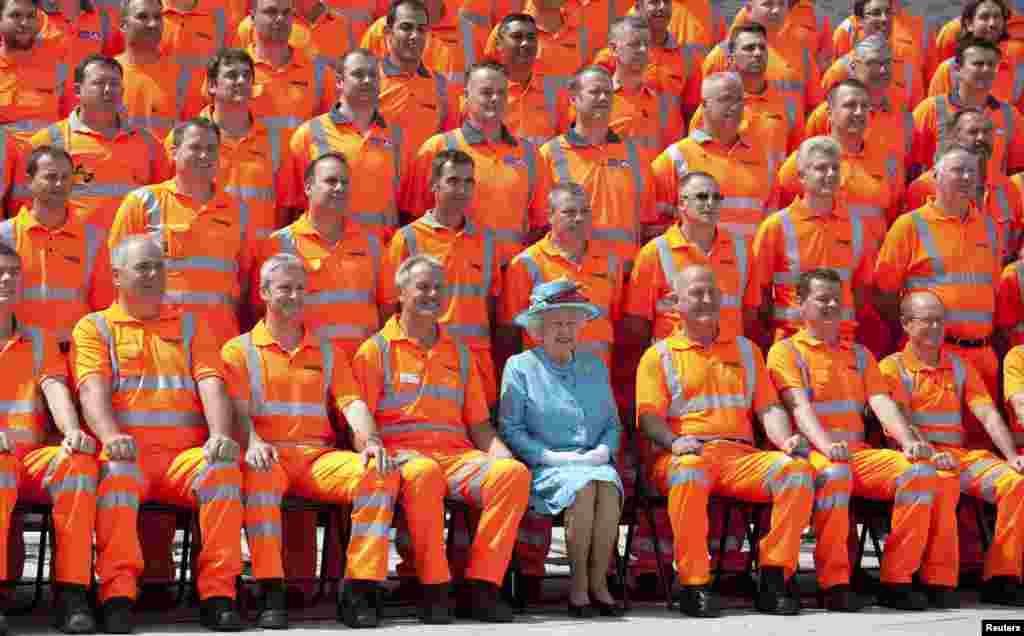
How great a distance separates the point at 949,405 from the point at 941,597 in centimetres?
103

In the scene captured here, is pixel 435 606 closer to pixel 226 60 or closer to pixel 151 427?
pixel 151 427

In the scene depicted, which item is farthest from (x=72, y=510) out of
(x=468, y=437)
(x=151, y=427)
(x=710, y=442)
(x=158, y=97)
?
(x=158, y=97)

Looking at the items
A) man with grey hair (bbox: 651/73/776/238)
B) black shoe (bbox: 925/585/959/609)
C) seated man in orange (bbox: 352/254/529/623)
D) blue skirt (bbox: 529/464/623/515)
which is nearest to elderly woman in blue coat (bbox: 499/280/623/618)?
blue skirt (bbox: 529/464/623/515)

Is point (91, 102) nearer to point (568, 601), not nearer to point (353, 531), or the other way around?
point (353, 531)

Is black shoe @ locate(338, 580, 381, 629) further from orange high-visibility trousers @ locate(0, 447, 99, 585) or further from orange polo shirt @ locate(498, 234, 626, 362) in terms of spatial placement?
orange polo shirt @ locate(498, 234, 626, 362)

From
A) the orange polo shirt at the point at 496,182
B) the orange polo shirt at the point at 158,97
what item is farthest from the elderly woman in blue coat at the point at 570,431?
the orange polo shirt at the point at 158,97

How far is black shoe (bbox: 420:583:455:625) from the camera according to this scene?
29.0 feet

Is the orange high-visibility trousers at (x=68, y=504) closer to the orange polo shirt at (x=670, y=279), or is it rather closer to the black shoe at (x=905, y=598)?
the orange polo shirt at (x=670, y=279)

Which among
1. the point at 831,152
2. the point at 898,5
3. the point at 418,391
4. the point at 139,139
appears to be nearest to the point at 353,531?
the point at 418,391

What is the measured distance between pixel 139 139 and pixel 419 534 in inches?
105

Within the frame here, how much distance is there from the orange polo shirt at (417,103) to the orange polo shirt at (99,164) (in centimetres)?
152

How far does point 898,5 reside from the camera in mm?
13781

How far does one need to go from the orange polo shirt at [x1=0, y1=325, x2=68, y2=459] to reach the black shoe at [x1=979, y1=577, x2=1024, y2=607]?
4.49 metres

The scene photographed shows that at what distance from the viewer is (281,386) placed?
903 cm
